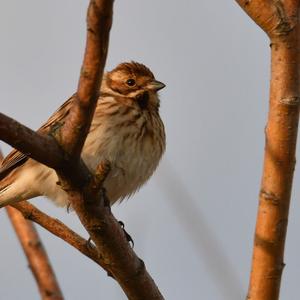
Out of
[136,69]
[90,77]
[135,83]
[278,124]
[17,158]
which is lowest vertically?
[278,124]

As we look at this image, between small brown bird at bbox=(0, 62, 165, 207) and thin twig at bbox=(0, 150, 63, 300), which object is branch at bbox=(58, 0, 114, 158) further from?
small brown bird at bbox=(0, 62, 165, 207)

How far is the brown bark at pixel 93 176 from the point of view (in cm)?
283

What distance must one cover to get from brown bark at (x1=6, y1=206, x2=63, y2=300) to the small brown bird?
3.33ft

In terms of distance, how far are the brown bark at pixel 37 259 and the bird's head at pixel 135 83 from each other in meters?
2.02

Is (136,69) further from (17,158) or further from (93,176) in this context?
(93,176)

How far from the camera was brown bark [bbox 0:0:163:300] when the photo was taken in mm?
2834

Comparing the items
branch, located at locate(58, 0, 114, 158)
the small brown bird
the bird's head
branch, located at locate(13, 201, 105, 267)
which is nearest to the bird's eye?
the bird's head

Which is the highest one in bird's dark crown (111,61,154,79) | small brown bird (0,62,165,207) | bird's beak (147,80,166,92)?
bird's dark crown (111,61,154,79)

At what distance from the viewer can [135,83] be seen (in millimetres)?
6523

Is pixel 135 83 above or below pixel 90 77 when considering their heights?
above

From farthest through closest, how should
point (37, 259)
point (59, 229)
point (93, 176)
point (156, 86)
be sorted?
point (156, 86)
point (59, 229)
point (37, 259)
point (93, 176)

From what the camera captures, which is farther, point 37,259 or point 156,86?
point 156,86

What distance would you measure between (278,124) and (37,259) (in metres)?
1.82

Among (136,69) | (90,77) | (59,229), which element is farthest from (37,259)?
(136,69)
